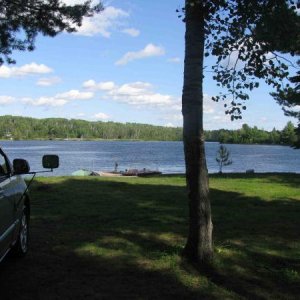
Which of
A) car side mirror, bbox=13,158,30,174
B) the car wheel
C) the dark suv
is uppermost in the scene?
car side mirror, bbox=13,158,30,174

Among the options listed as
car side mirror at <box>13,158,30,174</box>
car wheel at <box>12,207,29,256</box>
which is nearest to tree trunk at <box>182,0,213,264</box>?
car side mirror at <box>13,158,30,174</box>

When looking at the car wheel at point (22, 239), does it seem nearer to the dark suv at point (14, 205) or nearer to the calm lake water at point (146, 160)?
the dark suv at point (14, 205)

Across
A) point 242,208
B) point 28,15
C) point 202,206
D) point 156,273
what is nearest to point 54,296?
point 156,273

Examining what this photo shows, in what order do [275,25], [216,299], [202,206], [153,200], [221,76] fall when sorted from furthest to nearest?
[153,200], [221,76], [202,206], [275,25], [216,299]

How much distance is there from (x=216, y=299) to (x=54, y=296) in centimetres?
160

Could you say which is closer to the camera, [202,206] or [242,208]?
[202,206]

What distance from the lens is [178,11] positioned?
20.5 feet

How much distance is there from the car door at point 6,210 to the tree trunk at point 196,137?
2102mm

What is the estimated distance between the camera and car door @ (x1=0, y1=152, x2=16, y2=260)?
514 cm

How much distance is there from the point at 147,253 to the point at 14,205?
1.88 m

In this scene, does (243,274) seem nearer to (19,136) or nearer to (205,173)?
(205,173)

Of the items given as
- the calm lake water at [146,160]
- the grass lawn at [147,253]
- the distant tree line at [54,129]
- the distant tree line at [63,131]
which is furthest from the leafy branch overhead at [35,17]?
the distant tree line at [54,129]

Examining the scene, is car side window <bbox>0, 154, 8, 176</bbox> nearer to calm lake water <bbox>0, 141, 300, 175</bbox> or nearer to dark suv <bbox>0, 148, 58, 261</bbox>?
dark suv <bbox>0, 148, 58, 261</bbox>

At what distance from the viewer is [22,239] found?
6.57 m
